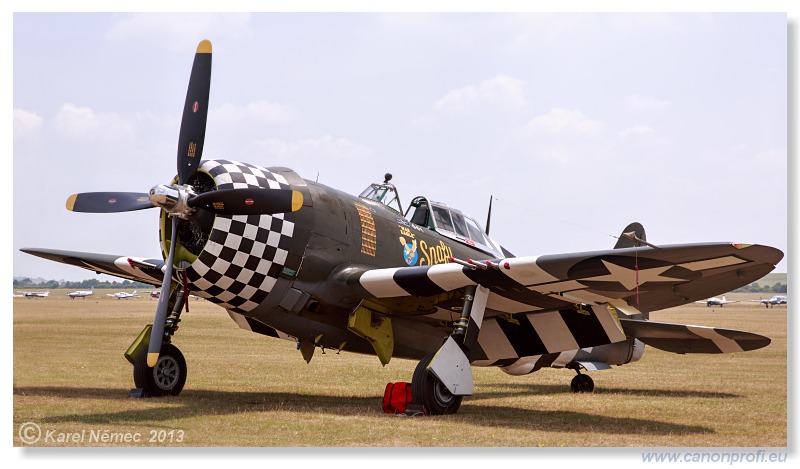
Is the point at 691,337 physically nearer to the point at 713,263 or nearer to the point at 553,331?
the point at 553,331

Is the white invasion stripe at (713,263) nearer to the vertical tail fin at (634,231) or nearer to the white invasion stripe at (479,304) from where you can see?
the white invasion stripe at (479,304)

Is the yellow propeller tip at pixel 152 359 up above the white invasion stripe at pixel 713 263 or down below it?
below

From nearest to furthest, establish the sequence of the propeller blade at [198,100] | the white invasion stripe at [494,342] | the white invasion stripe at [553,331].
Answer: the propeller blade at [198,100] → the white invasion stripe at [553,331] → the white invasion stripe at [494,342]

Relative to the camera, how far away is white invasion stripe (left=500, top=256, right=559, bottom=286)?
1024cm

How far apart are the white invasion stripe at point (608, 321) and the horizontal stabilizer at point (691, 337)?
6.14 ft

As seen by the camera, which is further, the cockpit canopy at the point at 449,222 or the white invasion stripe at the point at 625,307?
the cockpit canopy at the point at 449,222

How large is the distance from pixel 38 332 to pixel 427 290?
1957 cm

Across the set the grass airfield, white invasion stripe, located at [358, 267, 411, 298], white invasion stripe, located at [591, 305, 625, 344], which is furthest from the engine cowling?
white invasion stripe, located at [591, 305, 625, 344]

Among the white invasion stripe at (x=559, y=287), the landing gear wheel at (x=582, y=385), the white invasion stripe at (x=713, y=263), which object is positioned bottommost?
the landing gear wheel at (x=582, y=385)

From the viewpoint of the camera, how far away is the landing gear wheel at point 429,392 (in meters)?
10.6

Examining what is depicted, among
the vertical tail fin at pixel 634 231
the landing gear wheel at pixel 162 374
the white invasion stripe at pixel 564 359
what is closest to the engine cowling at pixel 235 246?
the landing gear wheel at pixel 162 374

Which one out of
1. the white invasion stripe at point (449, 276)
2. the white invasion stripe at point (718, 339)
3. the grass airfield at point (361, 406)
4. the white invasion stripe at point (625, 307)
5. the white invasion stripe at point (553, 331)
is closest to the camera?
the grass airfield at point (361, 406)

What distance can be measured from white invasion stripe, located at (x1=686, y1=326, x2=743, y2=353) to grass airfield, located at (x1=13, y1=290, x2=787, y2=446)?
81 cm

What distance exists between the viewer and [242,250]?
1041cm
